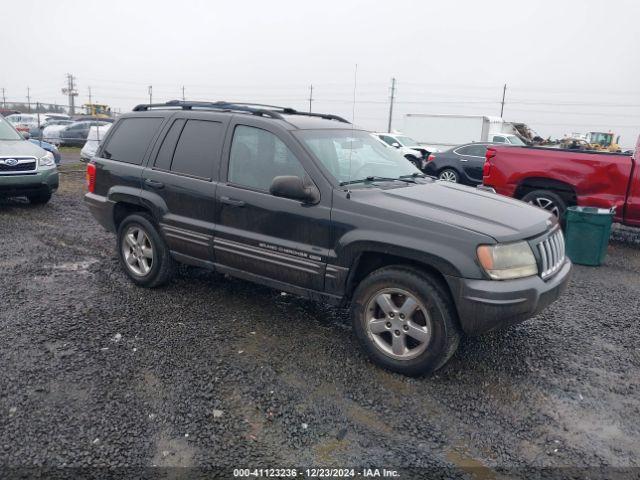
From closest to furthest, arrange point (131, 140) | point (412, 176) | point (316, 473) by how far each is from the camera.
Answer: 1. point (316, 473)
2. point (412, 176)
3. point (131, 140)

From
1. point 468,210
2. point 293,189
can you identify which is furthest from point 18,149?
point 468,210

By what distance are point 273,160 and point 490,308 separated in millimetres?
2080

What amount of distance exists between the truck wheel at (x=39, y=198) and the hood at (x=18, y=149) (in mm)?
714

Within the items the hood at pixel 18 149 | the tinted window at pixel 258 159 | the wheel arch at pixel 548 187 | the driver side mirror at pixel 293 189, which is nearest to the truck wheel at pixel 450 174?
the wheel arch at pixel 548 187

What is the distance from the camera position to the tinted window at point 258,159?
420cm

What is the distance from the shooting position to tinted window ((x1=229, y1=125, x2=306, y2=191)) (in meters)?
4.20

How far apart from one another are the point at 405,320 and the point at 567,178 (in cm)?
571

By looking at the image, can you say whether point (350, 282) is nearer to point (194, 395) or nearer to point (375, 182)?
point (375, 182)

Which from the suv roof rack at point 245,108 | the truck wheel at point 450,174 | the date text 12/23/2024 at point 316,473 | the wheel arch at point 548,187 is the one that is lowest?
the date text 12/23/2024 at point 316,473

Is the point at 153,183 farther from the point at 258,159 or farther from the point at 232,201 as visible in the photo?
the point at 258,159

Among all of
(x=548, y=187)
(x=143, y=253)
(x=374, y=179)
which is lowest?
(x=143, y=253)

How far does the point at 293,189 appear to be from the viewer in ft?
12.6

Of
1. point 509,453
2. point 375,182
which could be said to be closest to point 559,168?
point 375,182

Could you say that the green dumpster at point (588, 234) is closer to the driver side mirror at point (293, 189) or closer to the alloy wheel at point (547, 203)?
the alloy wheel at point (547, 203)
